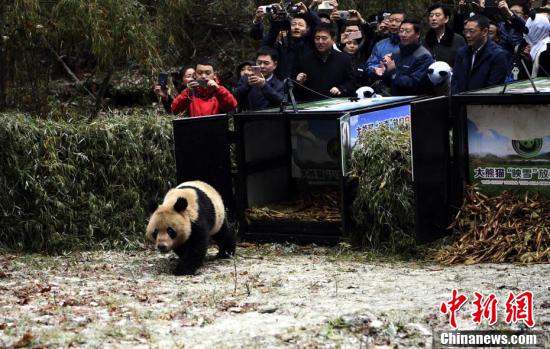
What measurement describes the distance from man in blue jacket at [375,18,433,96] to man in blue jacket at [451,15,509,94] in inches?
17.0

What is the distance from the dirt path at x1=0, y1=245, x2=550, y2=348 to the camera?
7.37m

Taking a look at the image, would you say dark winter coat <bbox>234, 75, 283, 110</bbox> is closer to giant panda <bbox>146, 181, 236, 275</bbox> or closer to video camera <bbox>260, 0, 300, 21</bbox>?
video camera <bbox>260, 0, 300, 21</bbox>

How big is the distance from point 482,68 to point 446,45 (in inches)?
48.7

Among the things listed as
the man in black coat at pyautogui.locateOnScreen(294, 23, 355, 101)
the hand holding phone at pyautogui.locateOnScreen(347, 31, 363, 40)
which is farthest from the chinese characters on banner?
the hand holding phone at pyautogui.locateOnScreen(347, 31, 363, 40)

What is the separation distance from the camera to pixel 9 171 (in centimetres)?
1093

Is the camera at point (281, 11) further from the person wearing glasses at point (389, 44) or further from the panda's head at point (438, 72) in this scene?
Result: the panda's head at point (438, 72)

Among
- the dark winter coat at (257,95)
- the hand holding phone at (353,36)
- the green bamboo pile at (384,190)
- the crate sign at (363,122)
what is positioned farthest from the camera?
the hand holding phone at (353,36)

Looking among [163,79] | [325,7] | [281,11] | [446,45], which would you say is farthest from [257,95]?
[446,45]

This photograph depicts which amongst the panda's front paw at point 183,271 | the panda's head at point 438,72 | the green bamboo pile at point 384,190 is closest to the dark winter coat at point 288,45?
the panda's head at point 438,72

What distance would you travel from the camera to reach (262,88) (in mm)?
11969

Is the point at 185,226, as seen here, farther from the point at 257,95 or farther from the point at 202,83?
the point at 257,95

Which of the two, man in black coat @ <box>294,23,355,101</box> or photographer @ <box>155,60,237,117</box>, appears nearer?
photographer @ <box>155,60,237,117</box>

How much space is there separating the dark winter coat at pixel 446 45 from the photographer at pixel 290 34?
1.42m

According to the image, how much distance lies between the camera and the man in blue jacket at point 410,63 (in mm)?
12320
